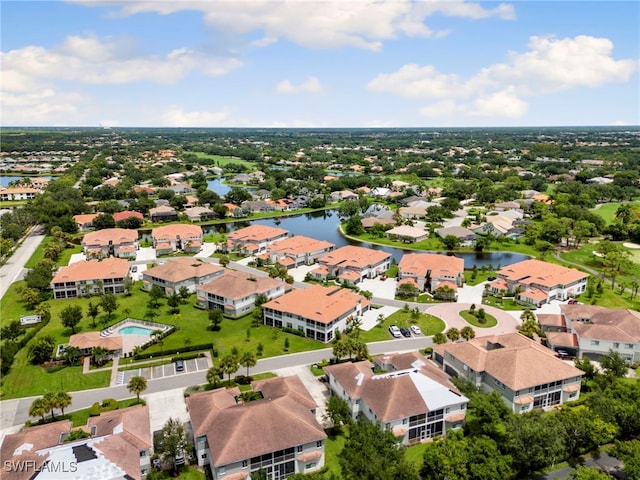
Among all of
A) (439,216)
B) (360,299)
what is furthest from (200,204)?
(360,299)

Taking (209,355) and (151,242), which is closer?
(209,355)

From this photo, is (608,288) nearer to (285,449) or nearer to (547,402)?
(547,402)

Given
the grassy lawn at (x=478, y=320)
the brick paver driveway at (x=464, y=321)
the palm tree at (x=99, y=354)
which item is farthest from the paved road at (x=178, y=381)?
the grassy lawn at (x=478, y=320)

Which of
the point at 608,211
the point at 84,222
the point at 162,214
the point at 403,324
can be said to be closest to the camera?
the point at 403,324

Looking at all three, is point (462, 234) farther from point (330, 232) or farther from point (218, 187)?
point (218, 187)

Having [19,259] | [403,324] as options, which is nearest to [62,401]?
[403,324]

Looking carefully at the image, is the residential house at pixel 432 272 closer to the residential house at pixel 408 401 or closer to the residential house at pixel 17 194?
the residential house at pixel 408 401
